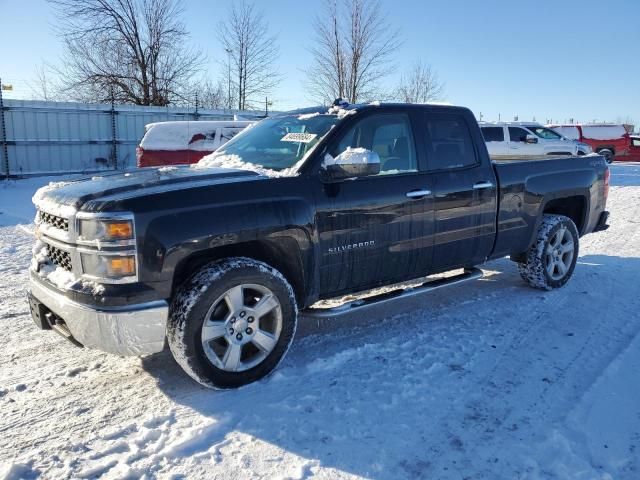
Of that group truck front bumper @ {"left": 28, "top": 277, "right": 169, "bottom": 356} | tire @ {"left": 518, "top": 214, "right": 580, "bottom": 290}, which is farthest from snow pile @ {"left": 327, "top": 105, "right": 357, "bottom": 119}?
tire @ {"left": 518, "top": 214, "right": 580, "bottom": 290}

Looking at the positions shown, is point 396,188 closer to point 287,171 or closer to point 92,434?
point 287,171

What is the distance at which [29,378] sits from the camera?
343 cm

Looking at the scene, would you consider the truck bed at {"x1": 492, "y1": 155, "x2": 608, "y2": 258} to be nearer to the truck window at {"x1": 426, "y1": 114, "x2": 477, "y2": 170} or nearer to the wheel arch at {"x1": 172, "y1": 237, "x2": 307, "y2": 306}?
the truck window at {"x1": 426, "y1": 114, "x2": 477, "y2": 170}

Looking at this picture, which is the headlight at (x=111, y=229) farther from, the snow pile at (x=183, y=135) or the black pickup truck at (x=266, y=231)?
the snow pile at (x=183, y=135)

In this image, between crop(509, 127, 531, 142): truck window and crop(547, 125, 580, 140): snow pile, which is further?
crop(547, 125, 580, 140): snow pile

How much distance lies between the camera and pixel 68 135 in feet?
56.9

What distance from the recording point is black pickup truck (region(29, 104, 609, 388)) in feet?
9.72

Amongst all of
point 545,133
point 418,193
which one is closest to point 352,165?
point 418,193

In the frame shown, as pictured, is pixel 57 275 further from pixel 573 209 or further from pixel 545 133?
pixel 545 133

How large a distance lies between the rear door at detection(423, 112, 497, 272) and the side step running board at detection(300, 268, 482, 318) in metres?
0.14

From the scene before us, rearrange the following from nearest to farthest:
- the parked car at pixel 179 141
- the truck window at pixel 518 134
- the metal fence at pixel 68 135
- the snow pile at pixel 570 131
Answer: the parked car at pixel 179 141, the metal fence at pixel 68 135, the truck window at pixel 518 134, the snow pile at pixel 570 131

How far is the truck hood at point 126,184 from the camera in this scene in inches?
122

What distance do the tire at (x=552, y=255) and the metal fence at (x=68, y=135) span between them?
15530 millimetres

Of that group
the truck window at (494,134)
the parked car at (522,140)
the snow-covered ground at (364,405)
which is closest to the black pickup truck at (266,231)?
the snow-covered ground at (364,405)
